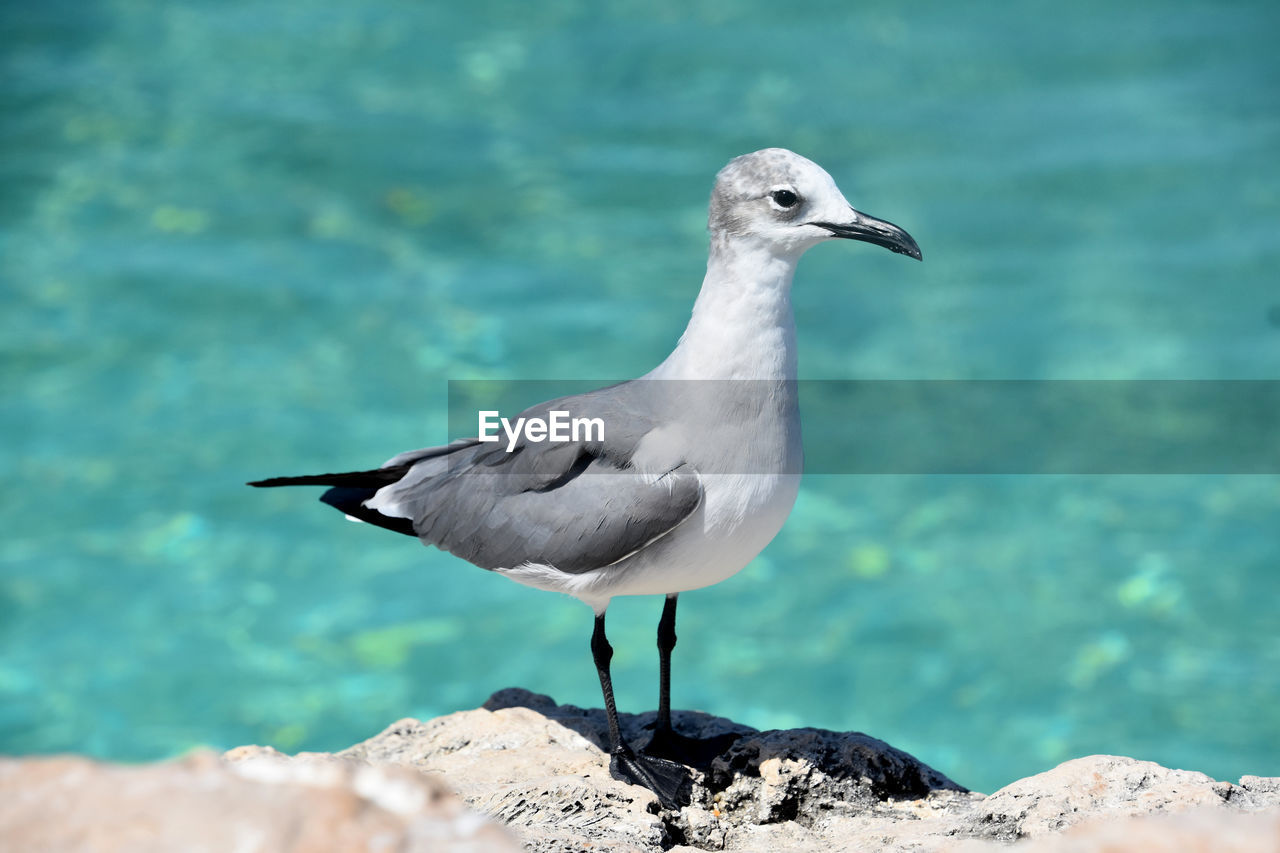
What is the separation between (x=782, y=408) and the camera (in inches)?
114

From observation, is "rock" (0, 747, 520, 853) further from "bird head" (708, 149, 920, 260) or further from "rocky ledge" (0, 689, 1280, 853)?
"bird head" (708, 149, 920, 260)

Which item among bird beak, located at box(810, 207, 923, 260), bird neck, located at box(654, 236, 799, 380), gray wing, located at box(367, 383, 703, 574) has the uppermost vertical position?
bird beak, located at box(810, 207, 923, 260)

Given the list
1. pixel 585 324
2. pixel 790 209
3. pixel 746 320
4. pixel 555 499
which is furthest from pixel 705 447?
pixel 585 324

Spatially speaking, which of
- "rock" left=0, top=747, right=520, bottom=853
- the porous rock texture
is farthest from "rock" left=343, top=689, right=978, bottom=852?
"rock" left=0, top=747, right=520, bottom=853

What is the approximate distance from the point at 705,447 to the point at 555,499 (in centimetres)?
41

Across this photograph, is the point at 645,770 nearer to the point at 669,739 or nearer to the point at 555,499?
the point at 669,739

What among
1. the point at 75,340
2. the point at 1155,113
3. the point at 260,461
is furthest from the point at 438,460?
the point at 1155,113

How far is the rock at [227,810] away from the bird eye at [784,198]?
1.63 m

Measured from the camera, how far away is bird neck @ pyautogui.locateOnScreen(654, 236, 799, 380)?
2.88 meters

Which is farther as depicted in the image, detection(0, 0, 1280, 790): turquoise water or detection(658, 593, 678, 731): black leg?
detection(0, 0, 1280, 790): turquoise water

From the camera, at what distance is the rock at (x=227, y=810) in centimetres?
145

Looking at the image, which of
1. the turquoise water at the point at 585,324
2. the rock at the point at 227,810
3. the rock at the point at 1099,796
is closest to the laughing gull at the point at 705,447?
the rock at the point at 1099,796

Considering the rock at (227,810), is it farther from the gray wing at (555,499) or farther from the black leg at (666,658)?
the black leg at (666,658)

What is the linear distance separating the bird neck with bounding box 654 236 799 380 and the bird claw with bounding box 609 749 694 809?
35.5 inches
